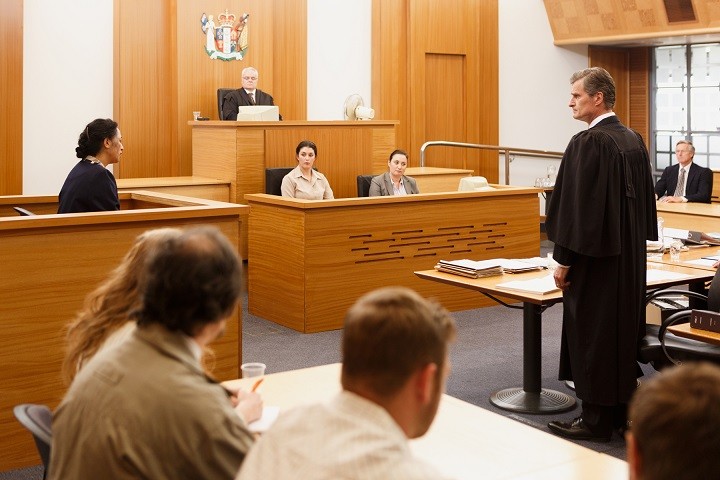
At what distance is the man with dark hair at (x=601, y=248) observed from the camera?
4.67 metres

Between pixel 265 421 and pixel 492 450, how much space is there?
0.60 m

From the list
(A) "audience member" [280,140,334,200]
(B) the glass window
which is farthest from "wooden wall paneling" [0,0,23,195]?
(B) the glass window

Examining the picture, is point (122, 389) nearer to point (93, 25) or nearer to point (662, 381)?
point (662, 381)

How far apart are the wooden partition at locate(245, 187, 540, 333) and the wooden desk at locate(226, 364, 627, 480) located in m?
4.10

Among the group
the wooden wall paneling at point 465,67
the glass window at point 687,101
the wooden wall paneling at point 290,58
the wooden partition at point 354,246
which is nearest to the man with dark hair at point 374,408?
the wooden partition at point 354,246

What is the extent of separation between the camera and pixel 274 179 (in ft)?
27.2

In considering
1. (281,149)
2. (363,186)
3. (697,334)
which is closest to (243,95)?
→ (281,149)

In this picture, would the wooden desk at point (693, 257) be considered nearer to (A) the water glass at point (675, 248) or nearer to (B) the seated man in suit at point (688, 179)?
(A) the water glass at point (675, 248)

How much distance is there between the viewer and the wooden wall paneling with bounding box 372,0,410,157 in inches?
493

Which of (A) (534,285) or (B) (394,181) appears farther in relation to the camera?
(B) (394,181)

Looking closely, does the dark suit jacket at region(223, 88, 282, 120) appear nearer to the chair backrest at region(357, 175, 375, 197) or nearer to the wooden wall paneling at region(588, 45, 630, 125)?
the chair backrest at region(357, 175, 375, 197)

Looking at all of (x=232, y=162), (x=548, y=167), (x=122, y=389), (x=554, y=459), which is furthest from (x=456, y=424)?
(x=548, y=167)

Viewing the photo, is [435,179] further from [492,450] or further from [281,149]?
[492,450]

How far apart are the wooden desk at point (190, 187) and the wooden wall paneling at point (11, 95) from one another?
1.61 meters
